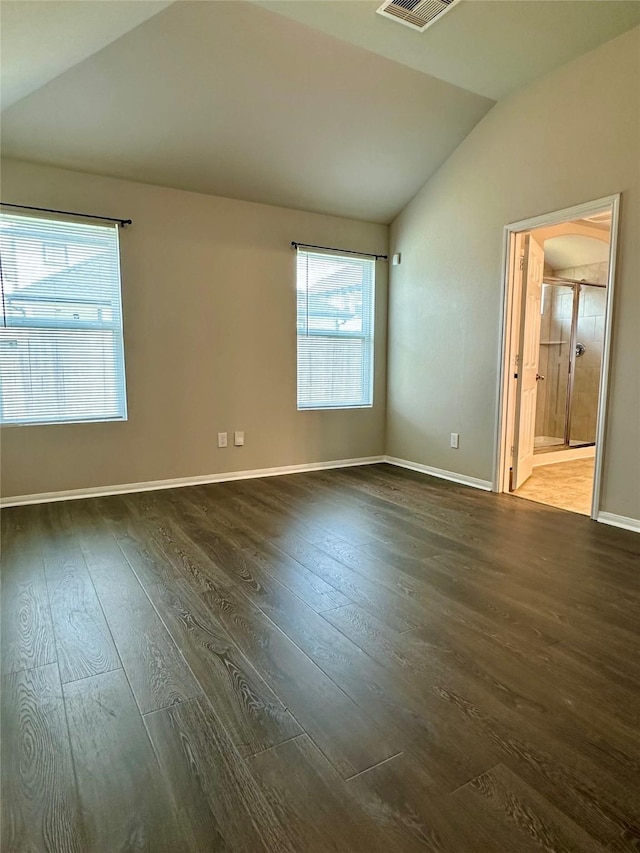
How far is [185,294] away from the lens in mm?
4109

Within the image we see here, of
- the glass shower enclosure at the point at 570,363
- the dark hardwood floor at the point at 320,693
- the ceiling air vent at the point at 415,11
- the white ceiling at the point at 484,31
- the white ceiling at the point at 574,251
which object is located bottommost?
the dark hardwood floor at the point at 320,693

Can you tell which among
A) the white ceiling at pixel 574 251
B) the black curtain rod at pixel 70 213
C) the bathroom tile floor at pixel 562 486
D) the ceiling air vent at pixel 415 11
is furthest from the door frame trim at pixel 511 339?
the black curtain rod at pixel 70 213

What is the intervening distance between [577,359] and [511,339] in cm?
295

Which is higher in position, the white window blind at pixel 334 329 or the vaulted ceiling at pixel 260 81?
the vaulted ceiling at pixel 260 81

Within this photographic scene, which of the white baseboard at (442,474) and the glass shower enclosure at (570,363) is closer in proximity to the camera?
the white baseboard at (442,474)

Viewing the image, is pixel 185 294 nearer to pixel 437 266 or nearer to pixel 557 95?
pixel 437 266

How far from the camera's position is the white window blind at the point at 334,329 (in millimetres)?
4719

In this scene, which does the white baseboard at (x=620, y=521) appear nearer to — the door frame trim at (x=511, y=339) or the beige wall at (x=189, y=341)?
the door frame trim at (x=511, y=339)

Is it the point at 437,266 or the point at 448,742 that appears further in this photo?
the point at 437,266

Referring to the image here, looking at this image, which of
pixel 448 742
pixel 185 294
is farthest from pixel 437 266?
pixel 448 742

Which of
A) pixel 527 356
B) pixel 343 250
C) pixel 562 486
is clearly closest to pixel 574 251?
pixel 527 356

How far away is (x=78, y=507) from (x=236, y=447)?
1.41 meters

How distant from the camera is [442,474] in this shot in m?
4.58

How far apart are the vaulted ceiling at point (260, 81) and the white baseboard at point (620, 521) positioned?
9.75 feet
